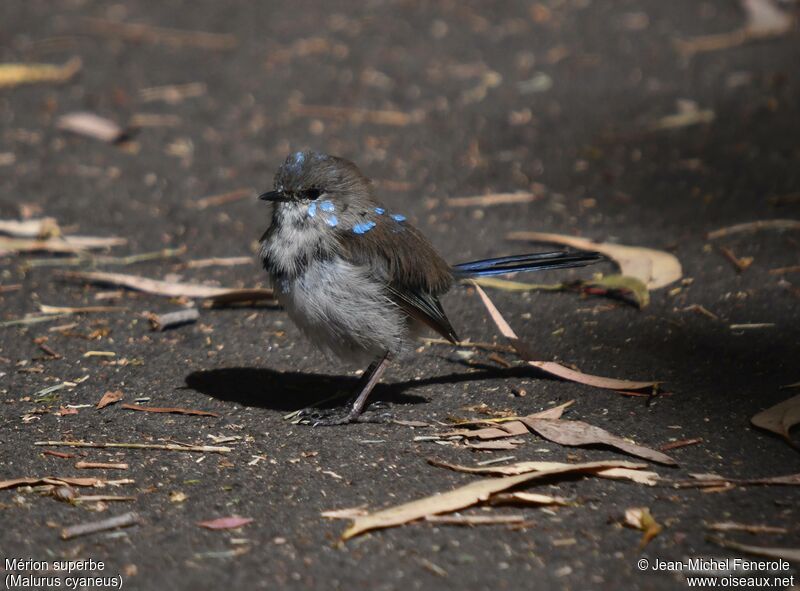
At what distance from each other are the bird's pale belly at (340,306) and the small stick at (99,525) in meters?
1.34

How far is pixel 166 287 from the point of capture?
6.15 meters

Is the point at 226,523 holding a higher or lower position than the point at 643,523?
lower

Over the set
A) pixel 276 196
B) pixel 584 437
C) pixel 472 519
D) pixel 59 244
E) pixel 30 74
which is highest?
pixel 30 74

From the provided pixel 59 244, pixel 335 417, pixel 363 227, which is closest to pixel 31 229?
pixel 59 244

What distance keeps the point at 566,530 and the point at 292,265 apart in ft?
6.15

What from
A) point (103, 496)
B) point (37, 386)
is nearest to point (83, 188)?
point (37, 386)

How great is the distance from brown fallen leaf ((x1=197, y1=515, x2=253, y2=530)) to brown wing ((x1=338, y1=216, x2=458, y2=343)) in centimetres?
151

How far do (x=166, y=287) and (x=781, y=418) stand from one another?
363cm

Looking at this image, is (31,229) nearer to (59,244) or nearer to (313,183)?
(59,244)

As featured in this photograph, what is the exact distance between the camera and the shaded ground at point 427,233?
358 cm

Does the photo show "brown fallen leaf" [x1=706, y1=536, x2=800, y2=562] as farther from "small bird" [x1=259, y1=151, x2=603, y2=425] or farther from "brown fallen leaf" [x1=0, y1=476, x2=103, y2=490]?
"brown fallen leaf" [x1=0, y1=476, x2=103, y2=490]

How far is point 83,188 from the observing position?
25.6 ft

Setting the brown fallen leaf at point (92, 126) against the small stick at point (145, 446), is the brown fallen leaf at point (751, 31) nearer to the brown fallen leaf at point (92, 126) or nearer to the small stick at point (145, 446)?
the brown fallen leaf at point (92, 126)

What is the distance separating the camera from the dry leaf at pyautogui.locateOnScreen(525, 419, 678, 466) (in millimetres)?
4094
